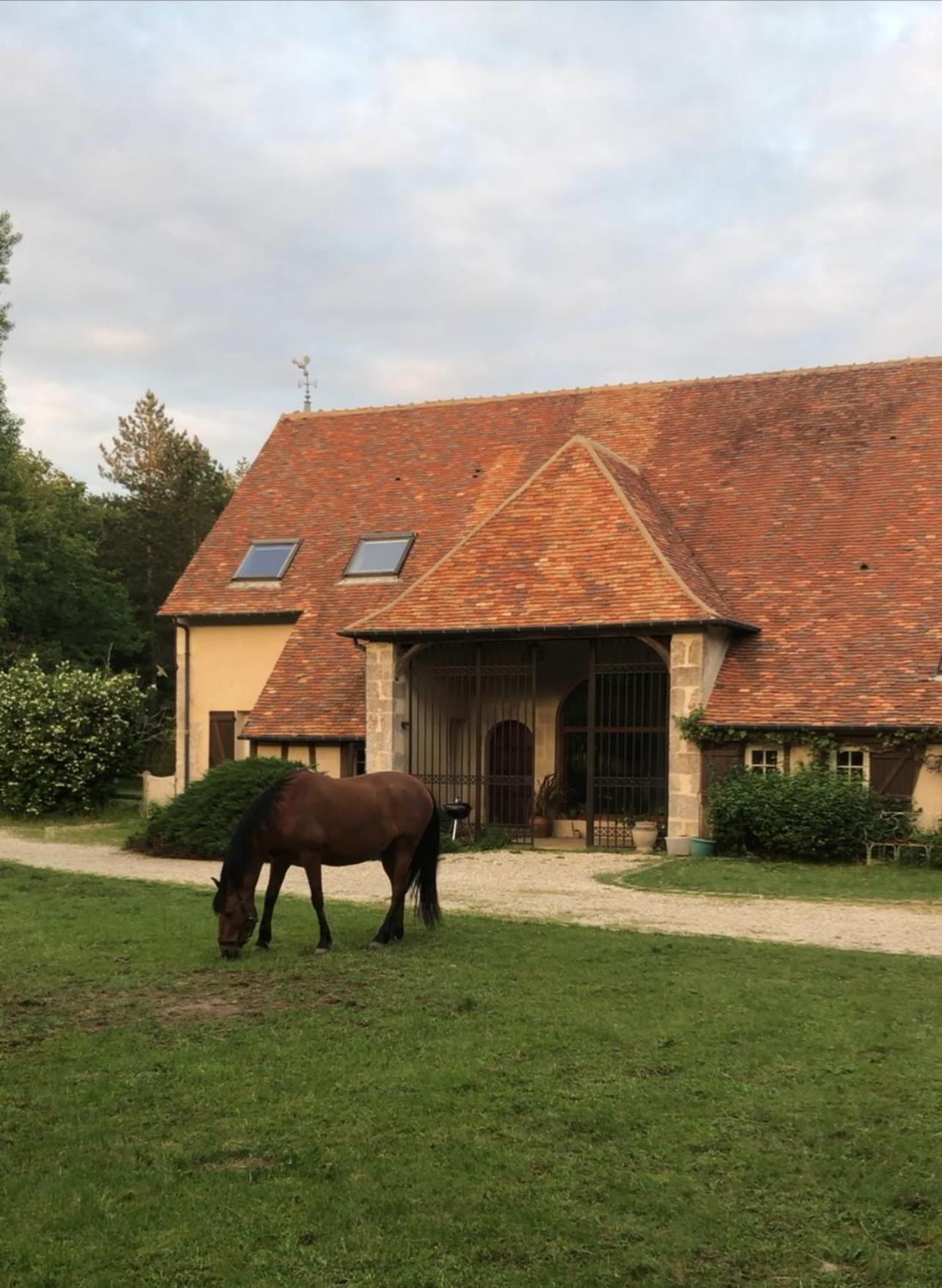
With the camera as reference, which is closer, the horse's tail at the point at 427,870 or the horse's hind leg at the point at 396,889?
the horse's hind leg at the point at 396,889

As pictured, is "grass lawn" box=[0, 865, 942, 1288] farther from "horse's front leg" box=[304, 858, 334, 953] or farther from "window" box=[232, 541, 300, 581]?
"window" box=[232, 541, 300, 581]

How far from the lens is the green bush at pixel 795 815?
1953cm

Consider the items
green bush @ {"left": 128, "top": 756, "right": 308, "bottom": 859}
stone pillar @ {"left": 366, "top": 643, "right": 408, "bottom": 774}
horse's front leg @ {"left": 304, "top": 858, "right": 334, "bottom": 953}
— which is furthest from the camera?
stone pillar @ {"left": 366, "top": 643, "right": 408, "bottom": 774}

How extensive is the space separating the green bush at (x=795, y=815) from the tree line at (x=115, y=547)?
23.7 metres

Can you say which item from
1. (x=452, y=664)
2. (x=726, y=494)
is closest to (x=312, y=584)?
(x=452, y=664)

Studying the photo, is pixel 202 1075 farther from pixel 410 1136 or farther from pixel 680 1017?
pixel 680 1017

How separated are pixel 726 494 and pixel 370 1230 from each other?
21.4 meters

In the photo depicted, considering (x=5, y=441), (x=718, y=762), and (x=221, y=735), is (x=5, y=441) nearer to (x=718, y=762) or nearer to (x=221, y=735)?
(x=221, y=735)

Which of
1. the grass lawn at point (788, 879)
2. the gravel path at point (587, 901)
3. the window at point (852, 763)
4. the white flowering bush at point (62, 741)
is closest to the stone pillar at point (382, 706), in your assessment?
the gravel path at point (587, 901)

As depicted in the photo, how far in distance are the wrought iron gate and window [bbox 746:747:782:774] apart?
13.1ft

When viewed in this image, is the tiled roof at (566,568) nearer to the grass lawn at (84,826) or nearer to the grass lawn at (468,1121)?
the grass lawn at (84,826)

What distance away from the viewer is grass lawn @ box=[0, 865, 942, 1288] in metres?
5.09

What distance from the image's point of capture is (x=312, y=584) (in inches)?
1078

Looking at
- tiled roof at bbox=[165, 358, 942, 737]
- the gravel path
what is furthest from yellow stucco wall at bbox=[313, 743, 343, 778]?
Result: the gravel path
